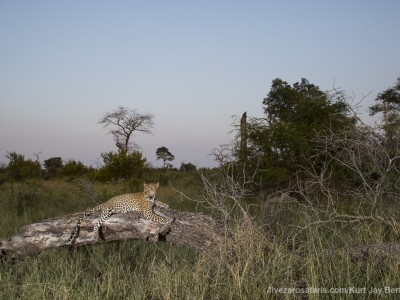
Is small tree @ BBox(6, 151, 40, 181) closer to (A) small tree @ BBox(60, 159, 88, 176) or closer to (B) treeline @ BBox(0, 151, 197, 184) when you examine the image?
(B) treeline @ BBox(0, 151, 197, 184)

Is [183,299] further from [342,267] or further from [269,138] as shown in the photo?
[269,138]

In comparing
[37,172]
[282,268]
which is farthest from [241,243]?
[37,172]

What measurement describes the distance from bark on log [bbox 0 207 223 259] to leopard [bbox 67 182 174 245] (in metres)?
0.08

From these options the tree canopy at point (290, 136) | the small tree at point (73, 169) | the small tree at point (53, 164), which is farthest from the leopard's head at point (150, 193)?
the small tree at point (53, 164)

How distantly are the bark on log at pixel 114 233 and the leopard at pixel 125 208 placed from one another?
0.08m

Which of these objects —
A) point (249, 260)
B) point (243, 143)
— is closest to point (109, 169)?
point (243, 143)

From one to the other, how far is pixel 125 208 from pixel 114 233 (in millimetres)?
771

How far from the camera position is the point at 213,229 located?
18.0ft

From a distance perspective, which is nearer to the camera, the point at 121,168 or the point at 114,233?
the point at 114,233

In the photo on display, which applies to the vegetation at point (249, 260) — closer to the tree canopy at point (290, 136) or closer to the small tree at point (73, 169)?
the tree canopy at point (290, 136)

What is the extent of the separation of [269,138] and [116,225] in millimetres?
7487

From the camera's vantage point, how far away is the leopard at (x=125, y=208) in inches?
219

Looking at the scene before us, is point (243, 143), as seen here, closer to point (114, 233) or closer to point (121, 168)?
point (114, 233)

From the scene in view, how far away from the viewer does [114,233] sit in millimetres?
5480
